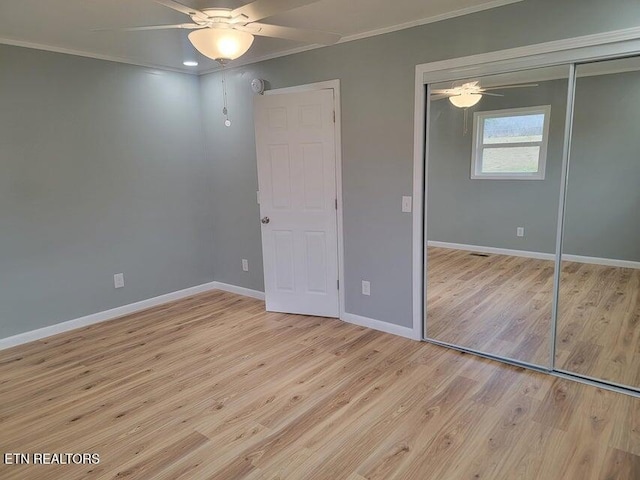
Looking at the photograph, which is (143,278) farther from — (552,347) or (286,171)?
(552,347)

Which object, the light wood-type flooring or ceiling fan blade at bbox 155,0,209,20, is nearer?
ceiling fan blade at bbox 155,0,209,20

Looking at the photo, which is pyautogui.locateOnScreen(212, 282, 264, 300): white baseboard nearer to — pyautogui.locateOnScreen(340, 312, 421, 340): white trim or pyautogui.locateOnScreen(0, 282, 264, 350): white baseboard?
pyautogui.locateOnScreen(0, 282, 264, 350): white baseboard

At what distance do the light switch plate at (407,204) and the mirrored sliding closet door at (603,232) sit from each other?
107 cm

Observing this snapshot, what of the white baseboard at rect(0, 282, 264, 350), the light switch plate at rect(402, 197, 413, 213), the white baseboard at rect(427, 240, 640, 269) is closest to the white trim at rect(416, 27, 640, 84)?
the light switch plate at rect(402, 197, 413, 213)

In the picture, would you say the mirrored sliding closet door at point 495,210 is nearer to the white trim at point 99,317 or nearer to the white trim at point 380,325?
the white trim at point 380,325

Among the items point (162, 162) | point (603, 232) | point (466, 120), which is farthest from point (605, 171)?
point (162, 162)

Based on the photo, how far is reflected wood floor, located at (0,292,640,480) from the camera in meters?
2.01

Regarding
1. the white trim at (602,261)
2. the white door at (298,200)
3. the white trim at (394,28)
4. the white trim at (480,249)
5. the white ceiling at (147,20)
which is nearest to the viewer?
the white ceiling at (147,20)

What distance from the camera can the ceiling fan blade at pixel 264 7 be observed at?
5.68ft

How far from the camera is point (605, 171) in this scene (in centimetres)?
271

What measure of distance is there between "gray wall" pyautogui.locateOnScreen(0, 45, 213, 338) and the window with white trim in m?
2.98

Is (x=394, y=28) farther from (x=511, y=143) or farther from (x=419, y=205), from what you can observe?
(x=419, y=205)

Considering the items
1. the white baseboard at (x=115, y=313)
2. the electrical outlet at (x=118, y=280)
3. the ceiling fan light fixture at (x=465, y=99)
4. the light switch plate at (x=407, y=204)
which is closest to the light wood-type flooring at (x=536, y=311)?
the light switch plate at (x=407, y=204)

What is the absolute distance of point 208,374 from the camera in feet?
9.59
